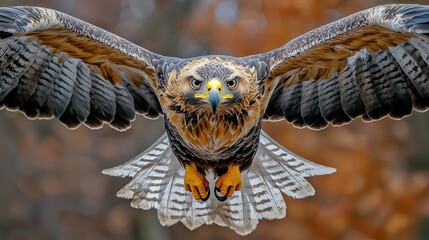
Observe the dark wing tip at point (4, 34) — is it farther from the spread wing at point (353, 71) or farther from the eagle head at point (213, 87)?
the spread wing at point (353, 71)

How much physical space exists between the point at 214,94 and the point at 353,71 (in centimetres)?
163

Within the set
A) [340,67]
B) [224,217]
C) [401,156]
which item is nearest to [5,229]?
[401,156]

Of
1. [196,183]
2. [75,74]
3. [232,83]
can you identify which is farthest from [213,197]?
[232,83]

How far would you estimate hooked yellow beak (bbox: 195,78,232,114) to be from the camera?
8.55 m

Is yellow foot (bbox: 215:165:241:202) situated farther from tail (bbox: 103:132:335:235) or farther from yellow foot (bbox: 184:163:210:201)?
tail (bbox: 103:132:335:235)

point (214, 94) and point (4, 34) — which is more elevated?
point (4, 34)

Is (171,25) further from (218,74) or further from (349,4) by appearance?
(218,74)

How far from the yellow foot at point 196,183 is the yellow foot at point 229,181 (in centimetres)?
10

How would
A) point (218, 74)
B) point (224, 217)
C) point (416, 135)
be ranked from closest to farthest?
point (218, 74) → point (224, 217) → point (416, 135)

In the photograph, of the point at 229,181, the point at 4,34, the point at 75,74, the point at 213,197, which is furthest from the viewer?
the point at 213,197

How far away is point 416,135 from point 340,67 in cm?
634

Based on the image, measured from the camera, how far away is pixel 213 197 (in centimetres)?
1046

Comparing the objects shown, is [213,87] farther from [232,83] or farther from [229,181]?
[229,181]

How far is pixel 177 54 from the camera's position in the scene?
56.9 ft
